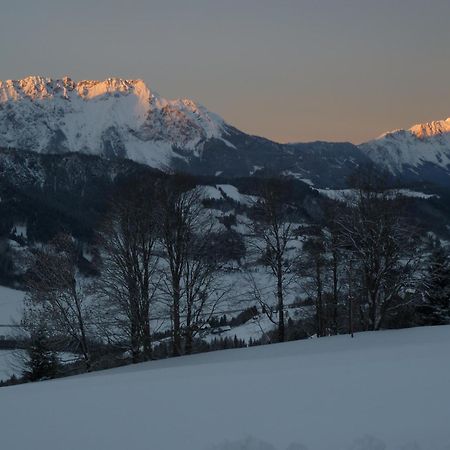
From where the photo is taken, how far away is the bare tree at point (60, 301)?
22969 millimetres

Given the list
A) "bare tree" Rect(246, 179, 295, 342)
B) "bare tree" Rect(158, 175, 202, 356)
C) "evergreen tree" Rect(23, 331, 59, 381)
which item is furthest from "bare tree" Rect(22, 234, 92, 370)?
"bare tree" Rect(246, 179, 295, 342)

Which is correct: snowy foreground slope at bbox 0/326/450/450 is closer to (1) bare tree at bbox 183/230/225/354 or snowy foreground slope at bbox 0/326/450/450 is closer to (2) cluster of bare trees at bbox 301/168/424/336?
(1) bare tree at bbox 183/230/225/354

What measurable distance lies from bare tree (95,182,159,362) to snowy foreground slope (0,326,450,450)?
9.16 meters

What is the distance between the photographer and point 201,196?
74.1 ft

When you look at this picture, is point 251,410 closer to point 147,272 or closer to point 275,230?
point 147,272

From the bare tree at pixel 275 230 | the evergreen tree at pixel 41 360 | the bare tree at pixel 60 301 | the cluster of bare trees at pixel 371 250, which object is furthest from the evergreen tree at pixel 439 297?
the evergreen tree at pixel 41 360

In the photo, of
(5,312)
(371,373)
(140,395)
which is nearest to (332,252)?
(371,373)

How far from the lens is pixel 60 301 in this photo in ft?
76.4

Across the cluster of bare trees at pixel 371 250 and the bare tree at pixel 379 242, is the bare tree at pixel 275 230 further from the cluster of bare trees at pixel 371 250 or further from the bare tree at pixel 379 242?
the bare tree at pixel 379 242

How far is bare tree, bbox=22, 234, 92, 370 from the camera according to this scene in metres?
23.0

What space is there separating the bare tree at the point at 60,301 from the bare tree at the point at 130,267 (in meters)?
1.81

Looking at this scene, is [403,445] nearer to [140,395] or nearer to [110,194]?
[140,395]

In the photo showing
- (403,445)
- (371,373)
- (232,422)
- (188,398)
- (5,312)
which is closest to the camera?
(403,445)

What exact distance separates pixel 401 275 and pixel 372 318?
230 cm
